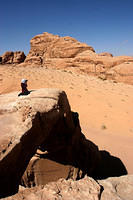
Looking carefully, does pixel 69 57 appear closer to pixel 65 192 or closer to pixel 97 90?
pixel 97 90

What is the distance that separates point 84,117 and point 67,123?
18.2 ft

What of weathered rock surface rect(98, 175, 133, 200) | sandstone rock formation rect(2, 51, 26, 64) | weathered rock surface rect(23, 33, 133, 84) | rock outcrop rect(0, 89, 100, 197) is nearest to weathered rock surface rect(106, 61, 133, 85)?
weathered rock surface rect(23, 33, 133, 84)

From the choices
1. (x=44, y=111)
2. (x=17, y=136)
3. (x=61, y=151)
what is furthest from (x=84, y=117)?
(x=17, y=136)

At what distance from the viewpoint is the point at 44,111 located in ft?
7.73

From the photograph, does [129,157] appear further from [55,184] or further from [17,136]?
[17,136]

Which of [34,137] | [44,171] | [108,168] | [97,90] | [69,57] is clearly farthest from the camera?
[69,57]

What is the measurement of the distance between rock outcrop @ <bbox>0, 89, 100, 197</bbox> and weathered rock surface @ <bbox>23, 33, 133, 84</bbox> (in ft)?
53.5

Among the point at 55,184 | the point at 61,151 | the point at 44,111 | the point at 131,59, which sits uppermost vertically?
the point at 131,59

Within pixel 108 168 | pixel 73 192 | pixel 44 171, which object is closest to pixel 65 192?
pixel 73 192

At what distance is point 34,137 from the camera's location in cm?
206

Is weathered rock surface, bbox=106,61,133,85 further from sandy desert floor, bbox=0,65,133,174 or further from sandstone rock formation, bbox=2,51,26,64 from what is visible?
sandstone rock formation, bbox=2,51,26,64

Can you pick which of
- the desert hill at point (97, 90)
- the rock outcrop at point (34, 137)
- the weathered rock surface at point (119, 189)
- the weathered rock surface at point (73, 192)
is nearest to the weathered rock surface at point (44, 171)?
the rock outcrop at point (34, 137)

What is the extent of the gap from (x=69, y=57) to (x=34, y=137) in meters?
26.2

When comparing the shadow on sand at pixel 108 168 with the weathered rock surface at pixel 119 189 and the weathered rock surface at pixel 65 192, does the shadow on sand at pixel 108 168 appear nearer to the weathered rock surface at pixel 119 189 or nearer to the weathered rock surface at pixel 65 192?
the weathered rock surface at pixel 119 189
